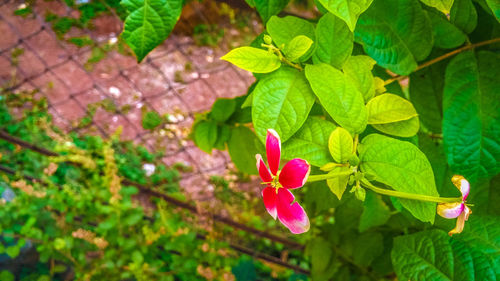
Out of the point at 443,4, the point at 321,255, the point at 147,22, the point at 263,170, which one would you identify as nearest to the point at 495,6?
the point at 443,4

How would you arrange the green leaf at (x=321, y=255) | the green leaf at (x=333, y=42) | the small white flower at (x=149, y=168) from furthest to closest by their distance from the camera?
1. the small white flower at (x=149, y=168)
2. the green leaf at (x=321, y=255)
3. the green leaf at (x=333, y=42)

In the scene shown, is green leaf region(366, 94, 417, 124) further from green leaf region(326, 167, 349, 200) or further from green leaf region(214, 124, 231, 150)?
green leaf region(214, 124, 231, 150)

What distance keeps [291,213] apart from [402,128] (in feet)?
0.76

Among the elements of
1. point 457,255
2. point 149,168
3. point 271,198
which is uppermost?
point 271,198

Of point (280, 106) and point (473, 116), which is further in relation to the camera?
point (473, 116)

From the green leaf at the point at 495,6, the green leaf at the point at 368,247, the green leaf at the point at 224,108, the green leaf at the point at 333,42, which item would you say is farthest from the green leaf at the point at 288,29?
the green leaf at the point at 368,247

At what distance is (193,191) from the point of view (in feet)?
9.31

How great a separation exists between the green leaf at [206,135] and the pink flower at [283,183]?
0.45 meters

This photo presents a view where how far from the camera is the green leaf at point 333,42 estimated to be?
0.58 m

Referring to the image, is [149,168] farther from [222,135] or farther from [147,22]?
[147,22]

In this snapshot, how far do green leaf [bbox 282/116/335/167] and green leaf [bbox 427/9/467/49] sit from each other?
0.28 m

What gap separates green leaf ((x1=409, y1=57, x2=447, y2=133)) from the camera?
2.51 feet

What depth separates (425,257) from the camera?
69 centimetres

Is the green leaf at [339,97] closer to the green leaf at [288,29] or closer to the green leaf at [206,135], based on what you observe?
the green leaf at [288,29]
